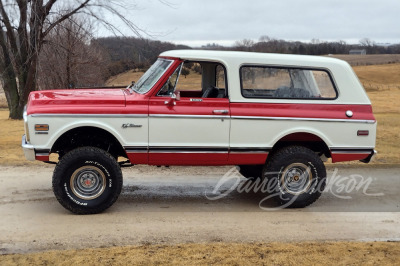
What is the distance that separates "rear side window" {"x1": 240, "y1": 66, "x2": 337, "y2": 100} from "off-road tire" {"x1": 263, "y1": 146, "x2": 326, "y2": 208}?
2.54 feet

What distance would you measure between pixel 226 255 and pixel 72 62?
23.7 meters

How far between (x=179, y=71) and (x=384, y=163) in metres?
5.23

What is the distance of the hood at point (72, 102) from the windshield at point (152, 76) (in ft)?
1.21

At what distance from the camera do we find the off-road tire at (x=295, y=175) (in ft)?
21.7

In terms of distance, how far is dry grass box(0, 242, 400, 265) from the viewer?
184 inches

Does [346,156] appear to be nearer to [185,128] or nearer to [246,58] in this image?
[246,58]

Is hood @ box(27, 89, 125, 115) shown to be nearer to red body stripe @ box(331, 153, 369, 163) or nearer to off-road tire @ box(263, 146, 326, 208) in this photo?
off-road tire @ box(263, 146, 326, 208)

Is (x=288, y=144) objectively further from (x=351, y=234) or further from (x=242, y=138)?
(x=351, y=234)

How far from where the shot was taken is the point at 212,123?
6363 millimetres

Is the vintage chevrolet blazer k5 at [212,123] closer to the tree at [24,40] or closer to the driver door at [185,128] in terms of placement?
the driver door at [185,128]

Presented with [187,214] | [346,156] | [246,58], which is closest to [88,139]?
[187,214]

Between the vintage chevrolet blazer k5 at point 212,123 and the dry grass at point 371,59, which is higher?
the dry grass at point 371,59

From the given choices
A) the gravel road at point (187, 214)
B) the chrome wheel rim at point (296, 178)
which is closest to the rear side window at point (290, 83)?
the chrome wheel rim at point (296, 178)

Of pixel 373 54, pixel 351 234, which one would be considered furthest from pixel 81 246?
pixel 373 54
